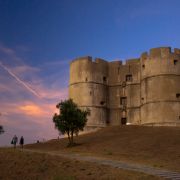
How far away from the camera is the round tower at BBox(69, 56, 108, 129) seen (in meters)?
62.7

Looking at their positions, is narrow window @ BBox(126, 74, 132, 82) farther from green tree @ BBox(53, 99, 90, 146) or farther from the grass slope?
the grass slope

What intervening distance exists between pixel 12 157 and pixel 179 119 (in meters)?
35.8

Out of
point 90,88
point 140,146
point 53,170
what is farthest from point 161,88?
point 53,170

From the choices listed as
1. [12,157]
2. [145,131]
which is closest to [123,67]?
[145,131]

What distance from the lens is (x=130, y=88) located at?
6406 centimetres

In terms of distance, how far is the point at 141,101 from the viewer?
61.5 meters

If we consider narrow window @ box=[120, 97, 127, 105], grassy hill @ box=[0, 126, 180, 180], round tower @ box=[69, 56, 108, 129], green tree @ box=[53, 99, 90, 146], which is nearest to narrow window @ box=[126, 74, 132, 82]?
narrow window @ box=[120, 97, 127, 105]

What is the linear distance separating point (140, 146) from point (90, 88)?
2396cm

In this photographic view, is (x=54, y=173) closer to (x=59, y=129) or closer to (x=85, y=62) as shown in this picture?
(x=59, y=129)

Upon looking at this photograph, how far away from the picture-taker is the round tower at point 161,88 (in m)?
57.4

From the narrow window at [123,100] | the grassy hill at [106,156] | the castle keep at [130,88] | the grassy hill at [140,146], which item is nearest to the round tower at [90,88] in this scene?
the castle keep at [130,88]

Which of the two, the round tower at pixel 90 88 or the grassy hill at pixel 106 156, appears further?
the round tower at pixel 90 88

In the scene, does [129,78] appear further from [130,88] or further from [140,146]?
[140,146]

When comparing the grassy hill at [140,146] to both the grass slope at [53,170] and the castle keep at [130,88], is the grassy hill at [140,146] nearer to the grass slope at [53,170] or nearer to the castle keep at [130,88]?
the castle keep at [130,88]
